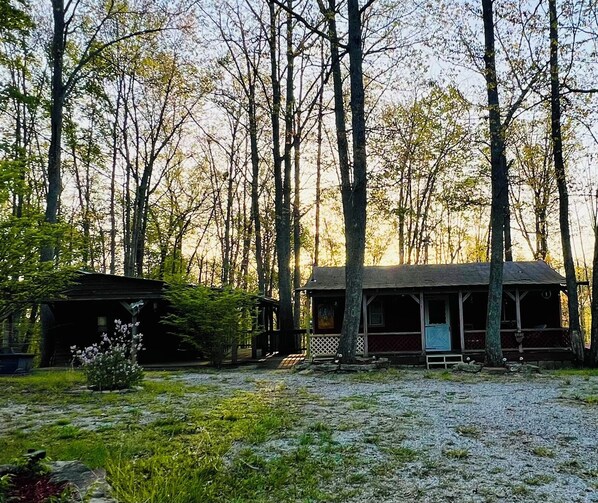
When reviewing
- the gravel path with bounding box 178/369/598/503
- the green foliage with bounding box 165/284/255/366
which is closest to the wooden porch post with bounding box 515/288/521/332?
the gravel path with bounding box 178/369/598/503

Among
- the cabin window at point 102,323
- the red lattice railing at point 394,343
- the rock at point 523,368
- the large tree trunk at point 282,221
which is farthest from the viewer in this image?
the large tree trunk at point 282,221

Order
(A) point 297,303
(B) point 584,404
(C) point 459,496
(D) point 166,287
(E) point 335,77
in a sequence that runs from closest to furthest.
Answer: (C) point 459,496, (B) point 584,404, (E) point 335,77, (D) point 166,287, (A) point 297,303

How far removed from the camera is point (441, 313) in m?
17.2

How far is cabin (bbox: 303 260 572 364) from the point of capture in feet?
51.8

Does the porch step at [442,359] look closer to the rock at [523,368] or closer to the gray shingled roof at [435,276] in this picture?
the gray shingled roof at [435,276]

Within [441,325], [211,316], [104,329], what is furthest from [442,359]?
[104,329]

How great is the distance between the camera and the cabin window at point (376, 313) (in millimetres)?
17453

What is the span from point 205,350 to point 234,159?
16.2 m

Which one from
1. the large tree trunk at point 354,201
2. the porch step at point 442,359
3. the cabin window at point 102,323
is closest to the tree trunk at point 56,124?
the cabin window at point 102,323

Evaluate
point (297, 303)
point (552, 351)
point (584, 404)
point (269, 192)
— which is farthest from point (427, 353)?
point (269, 192)

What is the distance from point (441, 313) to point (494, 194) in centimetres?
508

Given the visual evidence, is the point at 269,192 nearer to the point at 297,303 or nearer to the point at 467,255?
the point at 297,303

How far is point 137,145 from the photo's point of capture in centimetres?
2583

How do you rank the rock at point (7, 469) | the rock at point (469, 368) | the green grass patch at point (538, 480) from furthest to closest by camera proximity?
the rock at point (469, 368), the green grass patch at point (538, 480), the rock at point (7, 469)
